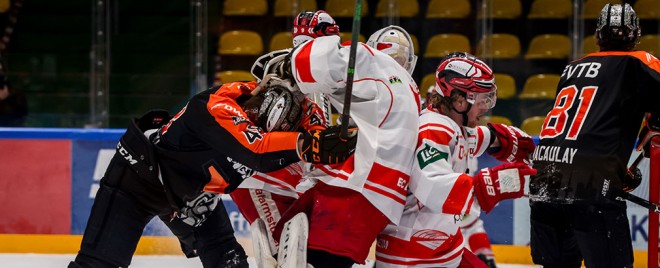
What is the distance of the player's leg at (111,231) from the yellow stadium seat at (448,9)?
162 inches

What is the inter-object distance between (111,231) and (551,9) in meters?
4.65

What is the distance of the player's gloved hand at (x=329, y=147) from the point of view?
8.96 ft

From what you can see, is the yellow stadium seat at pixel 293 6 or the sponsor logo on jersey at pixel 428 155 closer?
the sponsor logo on jersey at pixel 428 155

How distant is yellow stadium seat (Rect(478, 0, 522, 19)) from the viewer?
6.87 meters

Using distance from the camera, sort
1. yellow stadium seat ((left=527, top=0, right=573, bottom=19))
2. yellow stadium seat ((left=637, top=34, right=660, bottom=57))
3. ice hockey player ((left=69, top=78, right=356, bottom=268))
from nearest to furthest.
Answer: ice hockey player ((left=69, top=78, right=356, bottom=268)) < yellow stadium seat ((left=637, top=34, right=660, bottom=57)) < yellow stadium seat ((left=527, top=0, right=573, bottom=19))

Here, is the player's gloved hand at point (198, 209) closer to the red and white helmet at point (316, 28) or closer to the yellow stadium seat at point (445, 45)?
the red and white helmet at point (316, 28)

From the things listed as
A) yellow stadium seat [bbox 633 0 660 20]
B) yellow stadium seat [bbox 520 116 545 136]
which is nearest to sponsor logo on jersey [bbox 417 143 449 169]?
yellow stadium seat [bbox 520 116 545 136]

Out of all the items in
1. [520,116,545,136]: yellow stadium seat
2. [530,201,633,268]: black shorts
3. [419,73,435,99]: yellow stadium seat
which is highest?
[530,201,633,268]: black shorts

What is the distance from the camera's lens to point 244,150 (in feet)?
9.77

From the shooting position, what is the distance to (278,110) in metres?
3.05

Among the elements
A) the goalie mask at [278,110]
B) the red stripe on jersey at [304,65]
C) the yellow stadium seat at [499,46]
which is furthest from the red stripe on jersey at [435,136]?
the yellow stadium seat at [499,46]

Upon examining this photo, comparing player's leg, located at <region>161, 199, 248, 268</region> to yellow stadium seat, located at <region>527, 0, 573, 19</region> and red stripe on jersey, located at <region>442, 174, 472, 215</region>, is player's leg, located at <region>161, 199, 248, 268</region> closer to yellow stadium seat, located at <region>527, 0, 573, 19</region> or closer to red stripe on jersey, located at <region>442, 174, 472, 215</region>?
red stripe on jersey, located at <region>442, 174, 472, 215</region>

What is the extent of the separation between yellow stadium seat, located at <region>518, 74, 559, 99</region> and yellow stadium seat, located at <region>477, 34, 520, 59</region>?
10.0 inches

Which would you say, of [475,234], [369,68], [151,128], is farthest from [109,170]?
[475,234]
